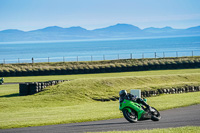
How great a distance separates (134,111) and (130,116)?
1.05ft

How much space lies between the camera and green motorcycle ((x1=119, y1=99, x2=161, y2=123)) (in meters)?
16.0

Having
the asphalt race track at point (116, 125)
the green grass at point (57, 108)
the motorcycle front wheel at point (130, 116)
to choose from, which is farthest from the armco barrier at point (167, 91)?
the motorcycle front wheel at point (130, 116)

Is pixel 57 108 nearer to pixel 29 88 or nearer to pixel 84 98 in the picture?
pixel 84 98

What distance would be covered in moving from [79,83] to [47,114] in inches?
419

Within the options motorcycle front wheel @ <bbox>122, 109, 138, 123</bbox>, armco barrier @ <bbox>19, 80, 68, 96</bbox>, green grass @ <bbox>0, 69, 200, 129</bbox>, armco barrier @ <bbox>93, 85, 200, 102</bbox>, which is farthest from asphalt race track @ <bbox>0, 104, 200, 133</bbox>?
armco barrier @ <bbox>19, 80, 68, 96</bbox>

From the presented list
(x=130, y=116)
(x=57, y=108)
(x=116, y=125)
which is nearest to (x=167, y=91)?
(x=57, y=108)

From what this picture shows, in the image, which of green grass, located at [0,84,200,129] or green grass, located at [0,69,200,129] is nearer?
green grass, located at [0,84,200,129]

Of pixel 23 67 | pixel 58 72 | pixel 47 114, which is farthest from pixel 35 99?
pixel 23 67

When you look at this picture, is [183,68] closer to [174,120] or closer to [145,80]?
[145,80]

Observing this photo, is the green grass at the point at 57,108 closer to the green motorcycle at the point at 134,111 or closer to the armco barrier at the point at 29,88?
the armco barrier at the point at 29,88

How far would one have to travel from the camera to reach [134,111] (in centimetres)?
1628

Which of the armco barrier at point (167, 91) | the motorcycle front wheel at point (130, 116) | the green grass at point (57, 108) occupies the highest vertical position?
the motorcycle front wheel at point (130, 116)

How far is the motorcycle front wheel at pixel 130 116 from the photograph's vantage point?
16297mm

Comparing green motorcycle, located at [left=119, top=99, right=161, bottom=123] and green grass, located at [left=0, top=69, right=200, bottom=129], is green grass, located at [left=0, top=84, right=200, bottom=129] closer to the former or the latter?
green grass, located at [left=0, top=69, right=200, bottom=129]
